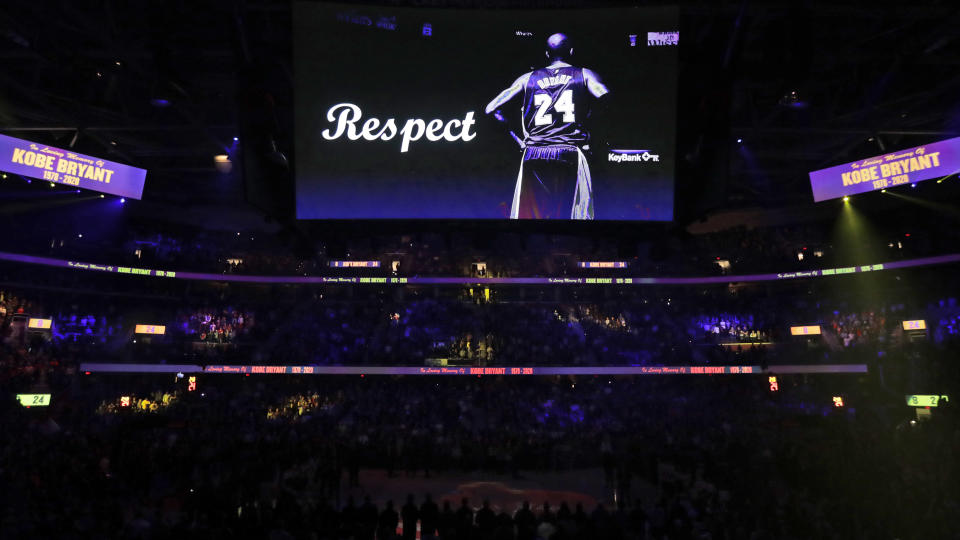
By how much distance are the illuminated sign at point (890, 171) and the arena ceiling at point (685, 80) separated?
4.91 ft

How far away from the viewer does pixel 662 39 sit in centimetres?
774

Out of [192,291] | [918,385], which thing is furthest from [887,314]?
[192,291]

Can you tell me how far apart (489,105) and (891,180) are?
16.0 m

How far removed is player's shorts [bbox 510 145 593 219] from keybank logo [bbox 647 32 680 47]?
5.41 ft

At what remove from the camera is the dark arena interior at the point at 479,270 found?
7.99m

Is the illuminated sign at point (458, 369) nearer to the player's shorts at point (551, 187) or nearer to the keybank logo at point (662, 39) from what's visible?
the player's shorts at point (551, 187)

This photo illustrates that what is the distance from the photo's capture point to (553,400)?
27500 millimetres

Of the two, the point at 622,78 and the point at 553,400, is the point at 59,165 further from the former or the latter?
the point at 553,400

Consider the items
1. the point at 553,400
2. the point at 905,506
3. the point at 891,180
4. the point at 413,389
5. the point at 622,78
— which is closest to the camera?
the point at 622,78

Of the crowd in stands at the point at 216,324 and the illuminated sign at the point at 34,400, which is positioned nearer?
the illuminated sign at the point at 34,400

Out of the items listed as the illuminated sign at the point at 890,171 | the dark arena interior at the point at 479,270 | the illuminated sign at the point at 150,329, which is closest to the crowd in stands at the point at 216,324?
the dark arena interior at the point at 479,270

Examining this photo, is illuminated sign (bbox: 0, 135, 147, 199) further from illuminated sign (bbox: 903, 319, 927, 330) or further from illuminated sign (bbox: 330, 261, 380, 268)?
illuminated sign (bbox: 903, 319, 927, 330)

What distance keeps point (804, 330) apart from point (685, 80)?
88.3ft

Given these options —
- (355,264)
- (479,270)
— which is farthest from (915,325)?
(355,264)
